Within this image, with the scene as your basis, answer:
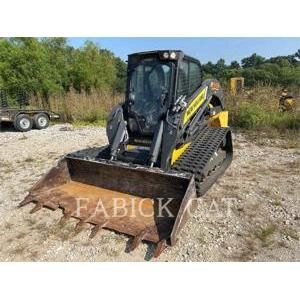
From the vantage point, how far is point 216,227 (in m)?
3.70

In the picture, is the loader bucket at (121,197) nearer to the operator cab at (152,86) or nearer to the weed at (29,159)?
the operator cab at (152,86)

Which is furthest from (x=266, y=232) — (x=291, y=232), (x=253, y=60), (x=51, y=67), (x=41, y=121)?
(x=253, y=60)

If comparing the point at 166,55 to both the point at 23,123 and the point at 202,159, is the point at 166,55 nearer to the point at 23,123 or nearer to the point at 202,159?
the point at 202,159

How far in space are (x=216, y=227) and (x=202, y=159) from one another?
91 cm

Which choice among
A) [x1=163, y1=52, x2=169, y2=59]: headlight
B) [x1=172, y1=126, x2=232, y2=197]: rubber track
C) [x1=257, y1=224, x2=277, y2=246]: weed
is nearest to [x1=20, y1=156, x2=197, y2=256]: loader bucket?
[x1=172, y1=126, x2=232, y2=197]: rubber track

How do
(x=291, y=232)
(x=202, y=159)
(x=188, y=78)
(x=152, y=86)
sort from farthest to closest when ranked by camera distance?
1. (x=188, y=78)
2. (x=152, y=86)
3. (x=202, y=159)
4. (x=291, y=232)

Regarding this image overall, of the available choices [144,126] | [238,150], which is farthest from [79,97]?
[144,126]

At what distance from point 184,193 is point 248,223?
32.2 inches

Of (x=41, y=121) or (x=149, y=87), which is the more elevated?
(x=149, y=87)

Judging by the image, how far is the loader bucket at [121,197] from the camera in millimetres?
3458

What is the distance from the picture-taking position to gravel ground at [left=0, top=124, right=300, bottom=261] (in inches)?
127

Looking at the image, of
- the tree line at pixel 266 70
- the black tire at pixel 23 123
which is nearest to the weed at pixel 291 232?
the black tire at pixel 23 123

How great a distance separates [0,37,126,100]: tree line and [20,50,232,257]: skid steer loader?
26.4 feet

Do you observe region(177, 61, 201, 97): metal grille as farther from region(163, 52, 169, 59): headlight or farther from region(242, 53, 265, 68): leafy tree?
region(242, 53, 265, 68): leafy tree
